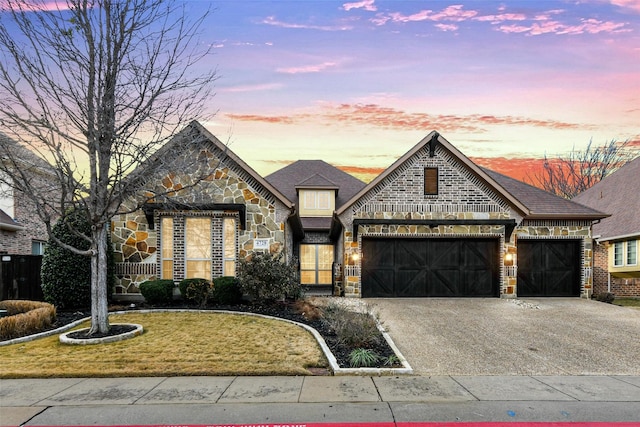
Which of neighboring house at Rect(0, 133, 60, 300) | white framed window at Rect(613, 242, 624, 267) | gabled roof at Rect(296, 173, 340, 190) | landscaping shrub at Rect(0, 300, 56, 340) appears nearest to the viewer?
landscaping shrub at Rect(0, 300, 56, 340)

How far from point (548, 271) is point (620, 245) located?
5.34 metres

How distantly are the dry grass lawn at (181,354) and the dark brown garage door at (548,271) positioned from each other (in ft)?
39.4

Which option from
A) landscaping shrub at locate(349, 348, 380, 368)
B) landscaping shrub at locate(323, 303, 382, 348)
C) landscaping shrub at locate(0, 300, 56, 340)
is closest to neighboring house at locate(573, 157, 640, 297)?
landscaping shrub at locate(323, 303, 382, 348)

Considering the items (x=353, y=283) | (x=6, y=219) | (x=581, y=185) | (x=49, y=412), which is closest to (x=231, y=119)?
(x=353, y=283)

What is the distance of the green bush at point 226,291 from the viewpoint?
1434 centimetres

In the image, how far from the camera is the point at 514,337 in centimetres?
1057

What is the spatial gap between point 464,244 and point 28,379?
15.4m

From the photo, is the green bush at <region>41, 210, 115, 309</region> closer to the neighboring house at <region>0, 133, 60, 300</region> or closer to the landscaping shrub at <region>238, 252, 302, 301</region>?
the neighboring house at <region>0, 133, 60, 300</region>

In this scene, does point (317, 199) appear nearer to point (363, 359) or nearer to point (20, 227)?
point (20, 227)

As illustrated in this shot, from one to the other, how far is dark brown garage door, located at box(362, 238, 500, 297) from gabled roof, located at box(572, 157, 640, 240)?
755 cm

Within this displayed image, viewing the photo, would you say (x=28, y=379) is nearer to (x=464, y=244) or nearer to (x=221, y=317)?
(x=221, y=317)

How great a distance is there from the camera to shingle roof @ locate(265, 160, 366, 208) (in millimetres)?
25922

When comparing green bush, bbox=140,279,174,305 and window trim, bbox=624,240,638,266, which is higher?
window trim, bbox=624,240,638,266

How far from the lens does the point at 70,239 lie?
44.1ft
